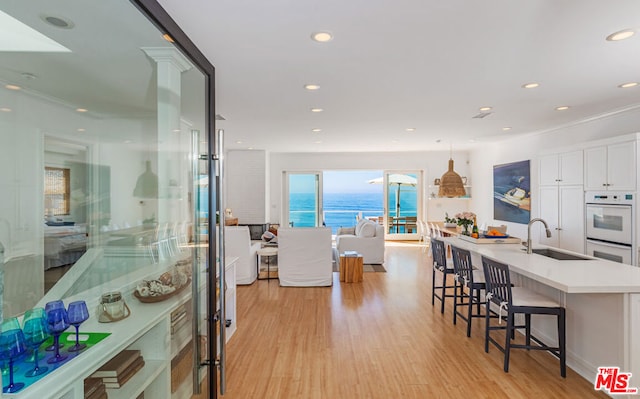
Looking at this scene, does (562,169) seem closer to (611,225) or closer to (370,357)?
(611,225)

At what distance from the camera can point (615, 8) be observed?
2.07 metres

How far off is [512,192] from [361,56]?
6.19 metres

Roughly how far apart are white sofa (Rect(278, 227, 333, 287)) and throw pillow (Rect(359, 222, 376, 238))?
1.71 m

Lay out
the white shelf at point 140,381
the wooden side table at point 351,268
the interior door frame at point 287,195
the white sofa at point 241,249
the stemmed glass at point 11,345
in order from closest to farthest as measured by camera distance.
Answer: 1. the stemmed glass at point 11,345
2. the white shelf at point 140,381
3. the white sofa at point 241,249
4. the wooden side table at point 351,268
5. the interior door frame at point 287,195

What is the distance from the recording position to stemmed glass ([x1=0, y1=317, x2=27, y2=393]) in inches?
39.9

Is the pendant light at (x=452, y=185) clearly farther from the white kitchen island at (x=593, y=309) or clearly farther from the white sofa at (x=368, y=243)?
the white kitchen island at (x=593, y=309)

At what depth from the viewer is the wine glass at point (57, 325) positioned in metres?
1.27

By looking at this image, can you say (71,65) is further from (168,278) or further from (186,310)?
(186,310)

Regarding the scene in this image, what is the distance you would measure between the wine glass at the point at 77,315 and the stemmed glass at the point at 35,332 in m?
0.10

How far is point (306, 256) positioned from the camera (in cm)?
553

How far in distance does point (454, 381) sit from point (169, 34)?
3.10 m

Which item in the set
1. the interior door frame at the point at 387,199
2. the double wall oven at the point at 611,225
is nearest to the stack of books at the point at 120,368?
the double wall oven at the point at 611,225

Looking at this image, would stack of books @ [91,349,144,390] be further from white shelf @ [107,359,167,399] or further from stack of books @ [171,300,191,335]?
stack of books @ [171,300,191,335]

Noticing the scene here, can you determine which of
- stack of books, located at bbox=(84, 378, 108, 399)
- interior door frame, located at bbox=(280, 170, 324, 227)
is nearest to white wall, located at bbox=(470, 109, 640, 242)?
interior door frame, located at bbox=(280, 170, 324, 227)
